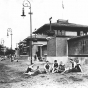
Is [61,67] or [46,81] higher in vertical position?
[61,67]

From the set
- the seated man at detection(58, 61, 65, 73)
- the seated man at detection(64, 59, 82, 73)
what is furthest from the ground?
the seated man at detection(64, 59, 82, 73)

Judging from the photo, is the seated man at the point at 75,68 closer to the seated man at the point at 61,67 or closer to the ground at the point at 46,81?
the seated man at the point at 61,67

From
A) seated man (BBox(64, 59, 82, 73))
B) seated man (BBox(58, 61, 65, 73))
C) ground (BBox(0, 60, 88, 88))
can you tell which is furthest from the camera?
seated man (BBox(64, 59, 82, 73))

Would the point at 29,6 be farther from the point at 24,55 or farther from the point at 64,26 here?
the point at 24,55

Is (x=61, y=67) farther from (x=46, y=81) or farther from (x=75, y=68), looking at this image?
(x=46, y=81)

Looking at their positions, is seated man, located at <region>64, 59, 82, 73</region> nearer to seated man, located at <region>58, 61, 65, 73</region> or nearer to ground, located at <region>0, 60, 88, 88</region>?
seated man, located at <region>58, 61, 65, 73</region>

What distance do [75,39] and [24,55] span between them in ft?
70.5

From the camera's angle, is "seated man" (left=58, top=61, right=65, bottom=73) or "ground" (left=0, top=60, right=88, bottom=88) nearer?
"ground" (left=0, top=60, right=88, bottom=88)

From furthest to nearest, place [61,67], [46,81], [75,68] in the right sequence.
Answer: [75,68]
[61,67]
[46,81]

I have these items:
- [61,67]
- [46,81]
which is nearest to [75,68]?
[61,67]

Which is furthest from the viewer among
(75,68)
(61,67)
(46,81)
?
(75,68)

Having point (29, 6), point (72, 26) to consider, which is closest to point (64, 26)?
point (72, 26)

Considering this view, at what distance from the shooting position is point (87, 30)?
1458 inches

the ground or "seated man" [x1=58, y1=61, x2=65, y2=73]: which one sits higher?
"seated man" [x1=58, y1=61, x2=65, y2=73]
